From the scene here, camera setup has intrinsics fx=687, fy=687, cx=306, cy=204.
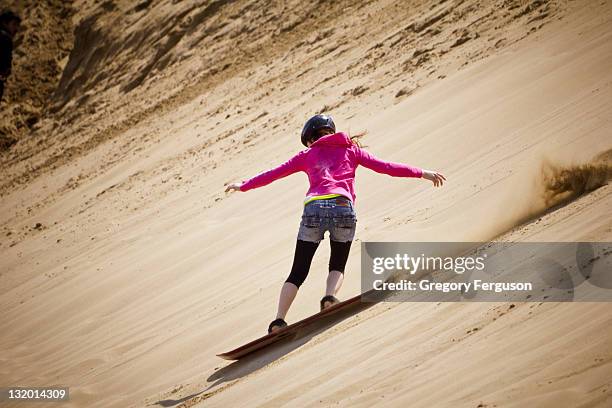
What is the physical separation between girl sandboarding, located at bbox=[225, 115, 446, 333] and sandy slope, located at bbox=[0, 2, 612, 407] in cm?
37

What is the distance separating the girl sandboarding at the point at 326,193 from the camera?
14.2 ft

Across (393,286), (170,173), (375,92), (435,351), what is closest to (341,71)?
(375,92)

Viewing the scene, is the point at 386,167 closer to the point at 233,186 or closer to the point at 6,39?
the point at 233,186

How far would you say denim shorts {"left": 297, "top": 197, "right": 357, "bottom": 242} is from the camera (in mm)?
4297

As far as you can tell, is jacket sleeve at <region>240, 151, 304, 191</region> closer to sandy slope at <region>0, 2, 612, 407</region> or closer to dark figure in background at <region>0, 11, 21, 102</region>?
sandy slope at <region>0, 2, 612, 407</region>

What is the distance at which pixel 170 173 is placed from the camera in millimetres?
12055

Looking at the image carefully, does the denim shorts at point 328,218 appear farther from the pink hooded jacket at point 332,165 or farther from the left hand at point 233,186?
the left hand at point 233,186

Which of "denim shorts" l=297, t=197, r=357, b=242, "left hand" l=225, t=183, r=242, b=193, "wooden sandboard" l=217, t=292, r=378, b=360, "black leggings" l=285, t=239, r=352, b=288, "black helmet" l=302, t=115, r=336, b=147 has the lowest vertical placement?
"wooden sandboard" l=217, t=292, r=378, b=360

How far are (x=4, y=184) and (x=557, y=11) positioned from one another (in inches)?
530

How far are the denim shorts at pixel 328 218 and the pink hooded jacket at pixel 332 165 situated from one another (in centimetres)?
6

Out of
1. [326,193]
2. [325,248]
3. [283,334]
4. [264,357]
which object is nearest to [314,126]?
[326,193]

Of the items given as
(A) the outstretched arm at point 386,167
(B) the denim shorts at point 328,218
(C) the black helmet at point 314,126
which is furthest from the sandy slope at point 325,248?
(C) the black helmet at point 314,126

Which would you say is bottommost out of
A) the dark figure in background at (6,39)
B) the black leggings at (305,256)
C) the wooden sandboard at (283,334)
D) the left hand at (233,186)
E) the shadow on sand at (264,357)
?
the shadow on sand at (264,357)

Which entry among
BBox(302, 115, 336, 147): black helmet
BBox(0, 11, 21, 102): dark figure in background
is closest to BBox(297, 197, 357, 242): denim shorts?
BBox(302, 115, 336, 147): black helmet
